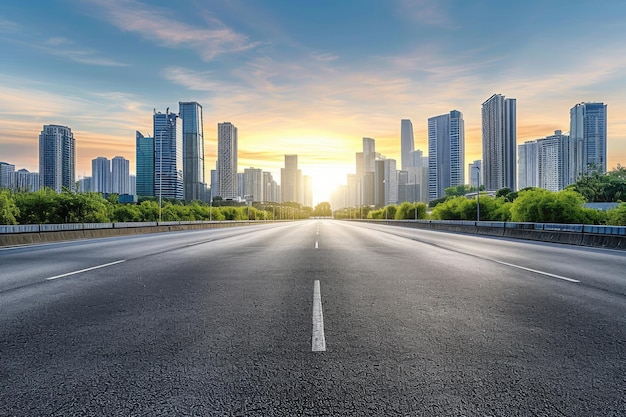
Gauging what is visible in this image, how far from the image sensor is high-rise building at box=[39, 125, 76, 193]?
431ft

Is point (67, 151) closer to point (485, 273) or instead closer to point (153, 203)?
point (153, 203)

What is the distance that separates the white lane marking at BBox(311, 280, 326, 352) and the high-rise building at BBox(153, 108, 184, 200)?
196ft

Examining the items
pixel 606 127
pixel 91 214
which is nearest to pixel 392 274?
pixel 91 214

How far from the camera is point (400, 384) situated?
3.27 metres

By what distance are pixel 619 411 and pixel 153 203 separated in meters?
111

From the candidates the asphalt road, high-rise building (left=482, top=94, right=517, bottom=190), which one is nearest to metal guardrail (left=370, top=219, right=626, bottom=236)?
the asphalt road

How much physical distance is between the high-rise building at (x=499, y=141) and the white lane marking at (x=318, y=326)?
185212mm

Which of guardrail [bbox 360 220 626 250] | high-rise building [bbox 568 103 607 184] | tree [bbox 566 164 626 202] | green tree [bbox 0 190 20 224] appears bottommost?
guardrail [bbox 360 220 626 250]

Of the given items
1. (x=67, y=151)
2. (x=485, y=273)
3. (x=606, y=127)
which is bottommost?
(x=485, y=273)

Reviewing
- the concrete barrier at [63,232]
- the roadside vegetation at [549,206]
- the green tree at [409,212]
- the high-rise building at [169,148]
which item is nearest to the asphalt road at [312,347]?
the concrete barrier at [63,232]

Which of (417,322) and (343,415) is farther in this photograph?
(417,322)

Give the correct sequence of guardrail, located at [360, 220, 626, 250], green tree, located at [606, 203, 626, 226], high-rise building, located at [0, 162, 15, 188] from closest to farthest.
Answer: guardrail, located at [360, 220, 626, 250], green tree, located at [606, 203, 626, 226], high-rise building, located at [0, 162, 15, 188]

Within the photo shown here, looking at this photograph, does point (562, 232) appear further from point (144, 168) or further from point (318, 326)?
point (144, 168)

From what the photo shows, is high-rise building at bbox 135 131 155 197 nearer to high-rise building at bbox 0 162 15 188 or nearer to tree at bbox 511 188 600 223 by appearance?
tree at bbox 511 188 600 223
